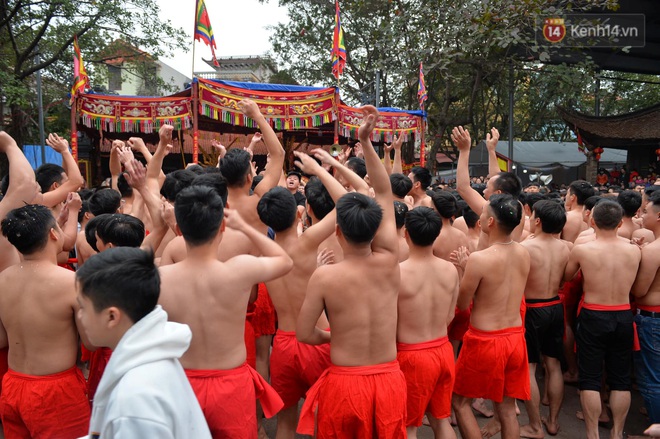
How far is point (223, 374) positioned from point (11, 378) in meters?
1.22

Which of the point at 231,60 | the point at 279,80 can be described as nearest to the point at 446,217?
the point at 279,80

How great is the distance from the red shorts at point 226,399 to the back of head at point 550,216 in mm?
2733

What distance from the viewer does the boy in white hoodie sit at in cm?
147

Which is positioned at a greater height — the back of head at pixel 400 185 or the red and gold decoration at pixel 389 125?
the red and gold decoration at pixel 389 125

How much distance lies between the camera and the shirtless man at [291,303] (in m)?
3.25

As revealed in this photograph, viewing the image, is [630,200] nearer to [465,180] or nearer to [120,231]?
[465,180]

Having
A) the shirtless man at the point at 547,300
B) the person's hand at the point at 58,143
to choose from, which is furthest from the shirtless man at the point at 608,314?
the person's hand at the point at 58,143

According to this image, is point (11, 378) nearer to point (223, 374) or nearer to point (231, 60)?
point (223, 374)

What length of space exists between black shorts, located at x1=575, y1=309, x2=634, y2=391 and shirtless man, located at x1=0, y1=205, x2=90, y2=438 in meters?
3.66

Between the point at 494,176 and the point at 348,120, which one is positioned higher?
the point at 348,120

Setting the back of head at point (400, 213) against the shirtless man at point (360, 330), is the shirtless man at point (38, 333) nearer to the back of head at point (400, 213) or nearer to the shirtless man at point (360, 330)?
the shirtless man at point (360, 330)

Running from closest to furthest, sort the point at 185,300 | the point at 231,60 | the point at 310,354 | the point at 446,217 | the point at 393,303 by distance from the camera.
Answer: the point at 185,300, the point at 393,303, the point at 310,354, the point at 446,217, the point at 231,60

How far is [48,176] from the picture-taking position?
14.6 ft

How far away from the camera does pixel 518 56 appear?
13.8 metres
